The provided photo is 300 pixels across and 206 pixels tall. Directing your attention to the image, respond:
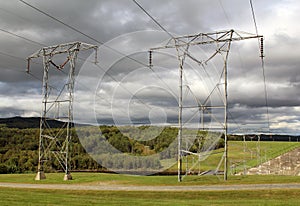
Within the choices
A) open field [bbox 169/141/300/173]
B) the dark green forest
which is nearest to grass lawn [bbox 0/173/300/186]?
open field [bbox 169/141/300/173]

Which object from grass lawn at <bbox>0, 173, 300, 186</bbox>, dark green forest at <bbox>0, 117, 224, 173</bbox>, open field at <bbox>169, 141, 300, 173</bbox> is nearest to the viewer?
grass lawn at <bbox>0, 173, 300, 186</bbox>

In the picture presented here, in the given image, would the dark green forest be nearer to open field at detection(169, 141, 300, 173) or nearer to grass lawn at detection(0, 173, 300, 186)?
open field at detection(169, 141, 300, 173)

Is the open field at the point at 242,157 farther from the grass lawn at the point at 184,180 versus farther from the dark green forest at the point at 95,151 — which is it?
the grass lawn at the point at 184,180

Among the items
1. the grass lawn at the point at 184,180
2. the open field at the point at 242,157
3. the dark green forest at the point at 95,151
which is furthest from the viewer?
the dark green forest at the point at 95,151

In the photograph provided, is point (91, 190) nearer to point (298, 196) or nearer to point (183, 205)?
point (183, 205)

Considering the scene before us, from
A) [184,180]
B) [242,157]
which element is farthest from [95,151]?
[184,180]

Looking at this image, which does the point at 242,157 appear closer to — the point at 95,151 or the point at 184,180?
the point at 95,151

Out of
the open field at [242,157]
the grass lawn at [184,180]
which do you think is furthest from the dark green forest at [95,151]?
the grass lawn at [184,180]

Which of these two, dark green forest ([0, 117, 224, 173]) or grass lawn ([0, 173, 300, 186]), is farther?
dark green forest ([0, 117, 224, 173])

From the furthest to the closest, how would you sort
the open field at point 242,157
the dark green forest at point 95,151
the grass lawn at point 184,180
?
the dark green forest at point 95,151 < the open field at point 242,157 < the grass lawn at point 184,180

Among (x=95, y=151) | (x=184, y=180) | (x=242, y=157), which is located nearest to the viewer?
(x=184, y=180)

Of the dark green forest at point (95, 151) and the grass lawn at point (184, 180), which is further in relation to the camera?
the dark green forest at point (95, 151)

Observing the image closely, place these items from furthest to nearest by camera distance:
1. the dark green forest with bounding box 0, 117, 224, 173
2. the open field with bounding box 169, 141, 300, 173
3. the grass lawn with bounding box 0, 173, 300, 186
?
the dark green forest with bounding box 0, 117, 224, 173, the open field with bounding box 169, 141, 300, 173, the grass lawn with bounding box 0, 173, 300, 186

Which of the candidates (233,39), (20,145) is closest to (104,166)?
(20,145)
